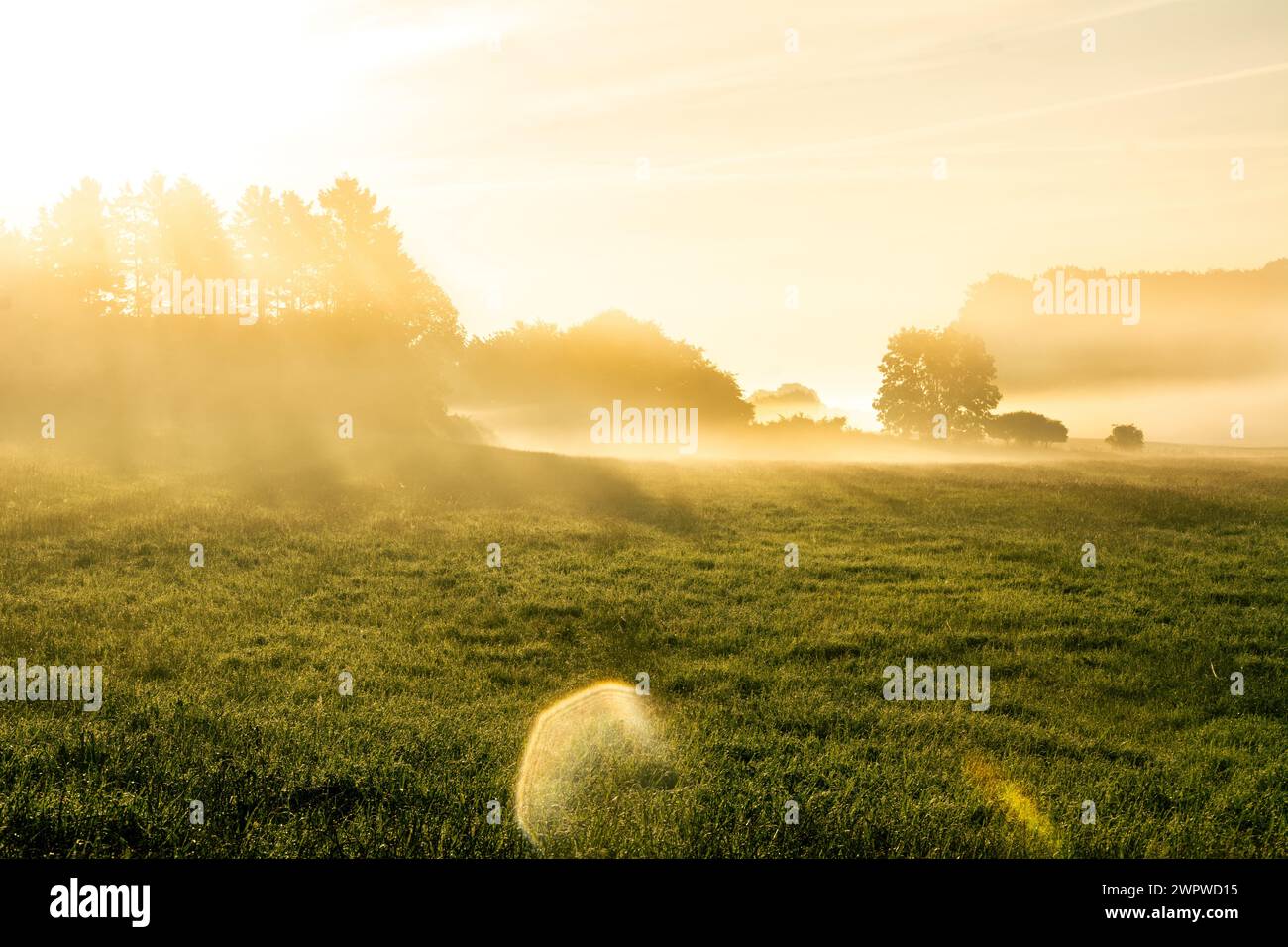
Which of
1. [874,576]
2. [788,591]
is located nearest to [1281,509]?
[874,576]

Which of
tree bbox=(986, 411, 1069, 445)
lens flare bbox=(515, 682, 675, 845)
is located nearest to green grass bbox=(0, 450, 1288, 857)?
lens flare bbox=(515, 682, 675, 845)

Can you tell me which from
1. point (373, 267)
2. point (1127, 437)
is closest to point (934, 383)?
point (1127, 437)

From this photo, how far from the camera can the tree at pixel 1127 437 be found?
217ft

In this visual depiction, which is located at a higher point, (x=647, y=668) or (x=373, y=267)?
(x=373, y=267)

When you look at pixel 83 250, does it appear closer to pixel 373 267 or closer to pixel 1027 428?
pixel 373 267

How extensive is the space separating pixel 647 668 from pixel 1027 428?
73.7 meters

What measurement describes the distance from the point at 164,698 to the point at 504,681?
397 centimetres

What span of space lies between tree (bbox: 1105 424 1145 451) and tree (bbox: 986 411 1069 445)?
22.4 ft

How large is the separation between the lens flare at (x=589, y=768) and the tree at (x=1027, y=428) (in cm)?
7445

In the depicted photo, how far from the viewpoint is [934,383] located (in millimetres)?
77625

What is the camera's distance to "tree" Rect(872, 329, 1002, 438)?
7656 cm

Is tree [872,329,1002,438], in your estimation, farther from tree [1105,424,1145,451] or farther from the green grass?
the green grass

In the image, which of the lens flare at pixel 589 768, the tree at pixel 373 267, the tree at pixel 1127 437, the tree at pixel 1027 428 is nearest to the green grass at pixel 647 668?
the lens flare at pixel 589 768
